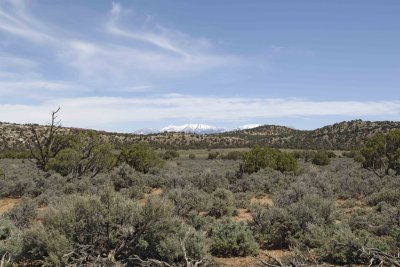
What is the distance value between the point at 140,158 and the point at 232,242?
2356 cm

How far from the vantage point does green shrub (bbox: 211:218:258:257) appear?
11148 millimetres

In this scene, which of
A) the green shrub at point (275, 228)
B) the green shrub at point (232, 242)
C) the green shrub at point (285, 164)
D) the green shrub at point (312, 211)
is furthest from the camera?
the green shrub at point (285, 164)

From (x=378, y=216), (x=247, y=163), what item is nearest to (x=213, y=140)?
(x=247, y=163)

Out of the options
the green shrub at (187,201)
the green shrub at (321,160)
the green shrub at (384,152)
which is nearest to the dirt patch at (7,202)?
the green shrub at (187,201)

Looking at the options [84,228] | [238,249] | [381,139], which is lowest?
[238,249]

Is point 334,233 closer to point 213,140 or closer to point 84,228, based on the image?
point 84,228

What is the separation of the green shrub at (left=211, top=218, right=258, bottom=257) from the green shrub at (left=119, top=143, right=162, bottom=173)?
74.3ft

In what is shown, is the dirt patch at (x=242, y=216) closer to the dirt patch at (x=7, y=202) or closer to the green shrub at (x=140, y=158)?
the dirt patch at (x=7, y=202)

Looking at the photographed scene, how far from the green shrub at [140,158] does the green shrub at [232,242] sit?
74.3 ft

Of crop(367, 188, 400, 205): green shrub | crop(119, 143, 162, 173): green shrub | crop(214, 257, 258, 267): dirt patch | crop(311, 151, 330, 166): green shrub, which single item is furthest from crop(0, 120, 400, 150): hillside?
crop(214, 257, 258, 267): dirt patch

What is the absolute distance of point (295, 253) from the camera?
32.1ft

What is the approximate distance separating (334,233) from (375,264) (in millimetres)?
2027

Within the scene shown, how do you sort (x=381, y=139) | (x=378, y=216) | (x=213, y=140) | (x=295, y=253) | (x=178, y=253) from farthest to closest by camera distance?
(x=213, y=140), (x=381, y=139), (x=378, y=216), (x=295, y=253), (x=178, y=253)

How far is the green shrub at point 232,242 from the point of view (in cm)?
1115
